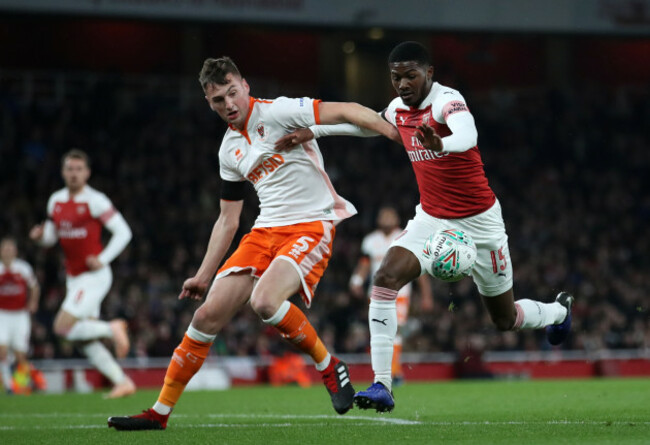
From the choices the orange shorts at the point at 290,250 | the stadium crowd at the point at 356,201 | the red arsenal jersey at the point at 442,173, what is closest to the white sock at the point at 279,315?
the orange shorts at the point at 290,250

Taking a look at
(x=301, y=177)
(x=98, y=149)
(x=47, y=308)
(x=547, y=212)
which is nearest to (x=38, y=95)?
(x=98, y=149)

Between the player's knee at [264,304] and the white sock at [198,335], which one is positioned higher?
the player's knee at [264,304]

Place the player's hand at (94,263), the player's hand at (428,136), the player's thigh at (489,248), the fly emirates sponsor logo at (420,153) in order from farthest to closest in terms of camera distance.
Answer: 1. the player's hand at (94,263)
2. the player's thigh at (489,248)
3. the fly emirates sponsor logo at (420,153)
4. the player's hand at (428,136)

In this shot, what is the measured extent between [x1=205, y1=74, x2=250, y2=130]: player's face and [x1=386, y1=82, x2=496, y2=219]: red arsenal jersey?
3.43ft

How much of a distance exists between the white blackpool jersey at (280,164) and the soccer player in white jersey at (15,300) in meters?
7.92

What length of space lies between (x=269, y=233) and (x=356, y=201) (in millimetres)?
15983

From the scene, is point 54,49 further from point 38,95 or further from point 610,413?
point 610,413

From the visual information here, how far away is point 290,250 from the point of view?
646 centimetres

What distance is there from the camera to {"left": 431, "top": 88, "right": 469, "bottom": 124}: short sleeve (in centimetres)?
616

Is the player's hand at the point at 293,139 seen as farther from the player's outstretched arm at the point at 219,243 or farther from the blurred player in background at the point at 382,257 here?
the blurred player in background at the point at 382,257

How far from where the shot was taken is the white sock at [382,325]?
21.0 feet

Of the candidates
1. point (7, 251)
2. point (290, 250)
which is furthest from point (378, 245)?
point (290, 250)

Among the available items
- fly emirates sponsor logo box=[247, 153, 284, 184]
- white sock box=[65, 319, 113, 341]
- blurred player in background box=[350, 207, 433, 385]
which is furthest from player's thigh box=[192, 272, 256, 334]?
blurred player in background box=[350, 207, 433, 385]

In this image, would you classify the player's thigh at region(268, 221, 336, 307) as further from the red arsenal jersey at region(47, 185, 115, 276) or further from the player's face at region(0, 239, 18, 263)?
the player's face at region(0, 239, 18, 263)
